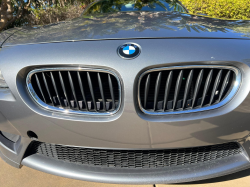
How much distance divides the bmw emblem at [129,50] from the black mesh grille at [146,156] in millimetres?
654

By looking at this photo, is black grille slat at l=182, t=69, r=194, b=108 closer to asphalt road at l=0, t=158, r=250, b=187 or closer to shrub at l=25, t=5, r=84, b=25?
asphalt road at l=0, t=158, r=250, b=187

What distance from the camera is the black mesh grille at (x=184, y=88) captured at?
51.2 inches

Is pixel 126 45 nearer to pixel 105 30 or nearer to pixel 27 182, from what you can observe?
pixel 105 30

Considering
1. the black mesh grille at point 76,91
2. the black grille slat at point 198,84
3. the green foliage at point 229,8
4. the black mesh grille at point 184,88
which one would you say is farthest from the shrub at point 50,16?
the black grille slat at point 198,84

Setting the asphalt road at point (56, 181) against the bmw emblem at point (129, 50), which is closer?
the bmw emblem at point (129, 50)

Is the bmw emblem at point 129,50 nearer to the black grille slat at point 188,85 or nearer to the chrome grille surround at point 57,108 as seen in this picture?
the chrome grille surround at point 57,108

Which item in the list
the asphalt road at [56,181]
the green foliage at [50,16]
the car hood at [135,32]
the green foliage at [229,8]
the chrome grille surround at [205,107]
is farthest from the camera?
the green foliage at [50,16]

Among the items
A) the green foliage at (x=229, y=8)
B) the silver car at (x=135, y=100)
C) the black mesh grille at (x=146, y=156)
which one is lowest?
the green foliage at (x=229, y=8)

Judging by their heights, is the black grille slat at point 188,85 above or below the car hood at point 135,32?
below

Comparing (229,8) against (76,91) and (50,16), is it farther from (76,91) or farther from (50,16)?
(76,91)

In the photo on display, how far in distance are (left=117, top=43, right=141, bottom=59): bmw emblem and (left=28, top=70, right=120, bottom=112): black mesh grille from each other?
15cm

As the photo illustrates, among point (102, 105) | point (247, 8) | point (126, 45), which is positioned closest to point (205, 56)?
point (126, 45)

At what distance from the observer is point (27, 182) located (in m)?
1.74

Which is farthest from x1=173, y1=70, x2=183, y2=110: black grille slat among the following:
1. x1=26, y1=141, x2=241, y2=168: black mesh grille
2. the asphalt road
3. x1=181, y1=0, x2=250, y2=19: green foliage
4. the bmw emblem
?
x1=181, y1=0, x2=250, y2=19: green foliage
